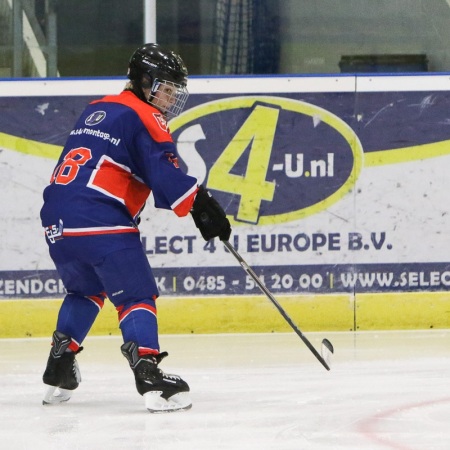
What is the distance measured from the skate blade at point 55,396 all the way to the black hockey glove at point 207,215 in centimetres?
73

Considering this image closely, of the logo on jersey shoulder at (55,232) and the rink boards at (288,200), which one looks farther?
the rink boards at (288,200)

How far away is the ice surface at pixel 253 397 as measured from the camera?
3529mm

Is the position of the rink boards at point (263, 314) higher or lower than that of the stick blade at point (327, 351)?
lower

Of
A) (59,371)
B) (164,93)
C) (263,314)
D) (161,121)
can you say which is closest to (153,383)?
(59,371)

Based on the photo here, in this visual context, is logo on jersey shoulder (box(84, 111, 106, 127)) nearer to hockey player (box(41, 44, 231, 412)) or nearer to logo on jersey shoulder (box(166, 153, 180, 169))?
hockey player (box(41, 44, 231, 412))

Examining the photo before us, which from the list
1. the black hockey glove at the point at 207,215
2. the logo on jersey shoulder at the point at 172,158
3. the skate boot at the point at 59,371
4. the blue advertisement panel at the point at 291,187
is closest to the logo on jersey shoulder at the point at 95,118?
the logo on jersey shoulder at the point at 172,158

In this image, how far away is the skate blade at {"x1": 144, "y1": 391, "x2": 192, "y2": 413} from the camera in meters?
4.00

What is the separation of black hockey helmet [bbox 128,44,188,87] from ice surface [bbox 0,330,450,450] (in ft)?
3.53

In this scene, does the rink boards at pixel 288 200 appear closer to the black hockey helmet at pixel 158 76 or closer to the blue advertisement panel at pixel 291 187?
the blue advertisement panel at pixel 291 187

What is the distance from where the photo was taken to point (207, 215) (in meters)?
4.10

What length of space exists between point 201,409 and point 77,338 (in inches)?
20.2

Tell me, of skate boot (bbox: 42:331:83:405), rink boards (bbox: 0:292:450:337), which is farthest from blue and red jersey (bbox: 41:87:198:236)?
rink boards (bbox: 0:292:450:337)

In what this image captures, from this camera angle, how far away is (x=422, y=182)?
6.38 meters

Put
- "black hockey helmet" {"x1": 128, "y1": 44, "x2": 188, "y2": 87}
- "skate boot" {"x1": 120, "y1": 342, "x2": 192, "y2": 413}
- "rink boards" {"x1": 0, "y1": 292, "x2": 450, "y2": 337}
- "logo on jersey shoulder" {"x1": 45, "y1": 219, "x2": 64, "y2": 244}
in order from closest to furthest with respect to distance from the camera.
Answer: "skate boot" {"x1": 120, "y1": 342, "x2": 192, "y2": 413}
"logo on jersey shoulder" {"x1": 45, "y1": 219, "x2": 64, "y2": 244}
"black hockey helmet" {"x1": 128, "y1": 44, "x2": 188, "y2": 87}
"rink boards" {"x1": 0, "y1": 292, "x2": 450, "y2": 337}
